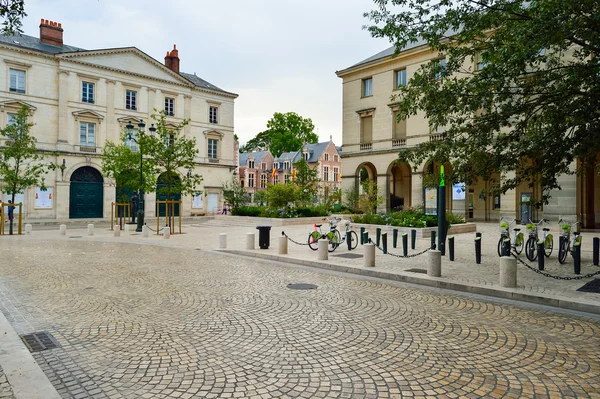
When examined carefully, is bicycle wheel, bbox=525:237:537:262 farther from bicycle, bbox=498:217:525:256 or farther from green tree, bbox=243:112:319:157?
green tree, bbox=243:112:319:157

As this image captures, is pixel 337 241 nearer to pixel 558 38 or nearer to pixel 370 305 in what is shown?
pixel 370 305

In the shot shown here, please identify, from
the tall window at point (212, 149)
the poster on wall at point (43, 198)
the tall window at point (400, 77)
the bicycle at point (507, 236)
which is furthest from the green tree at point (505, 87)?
the tall window at point (212, 149)

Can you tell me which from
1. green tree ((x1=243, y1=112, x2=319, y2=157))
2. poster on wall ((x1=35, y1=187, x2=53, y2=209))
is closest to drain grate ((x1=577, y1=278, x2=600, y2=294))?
poster on wall ((x1=35, y1=187, x2=53, y2=209))

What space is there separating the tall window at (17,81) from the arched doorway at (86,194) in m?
7.79

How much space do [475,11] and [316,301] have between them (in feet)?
24.8

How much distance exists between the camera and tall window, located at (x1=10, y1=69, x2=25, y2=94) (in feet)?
107

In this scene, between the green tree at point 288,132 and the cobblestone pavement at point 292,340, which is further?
the green tree at point 288,132

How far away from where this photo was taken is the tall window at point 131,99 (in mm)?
38875

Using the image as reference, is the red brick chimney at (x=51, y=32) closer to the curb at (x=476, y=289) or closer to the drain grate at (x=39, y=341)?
the curb at (x=476, y=289)

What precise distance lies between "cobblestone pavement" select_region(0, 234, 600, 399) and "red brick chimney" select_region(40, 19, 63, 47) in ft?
117

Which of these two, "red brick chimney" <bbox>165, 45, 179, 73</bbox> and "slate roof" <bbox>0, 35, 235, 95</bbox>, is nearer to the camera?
"slate roof" <bbox>0, 35, 235, 95</bbox>

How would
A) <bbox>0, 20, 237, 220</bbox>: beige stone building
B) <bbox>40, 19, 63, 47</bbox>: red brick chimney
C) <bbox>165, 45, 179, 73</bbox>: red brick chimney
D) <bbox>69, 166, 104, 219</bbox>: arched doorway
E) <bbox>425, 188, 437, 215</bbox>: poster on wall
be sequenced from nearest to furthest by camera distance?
<bbox>425, 188, 437, 215</bbox>: poster on wall < <bbox>0, 20, 237, 220</bbox>: beige stone building < <bbox>69, 166, 104, 219</bbox>: arched doorway < <bbox>40, 19, 63, 47</bbox>: red brick chimney < <bbox>165, 45, 179, 73</bbox>: red brick chimney

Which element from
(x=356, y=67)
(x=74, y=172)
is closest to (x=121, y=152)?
(x=74, y=172)

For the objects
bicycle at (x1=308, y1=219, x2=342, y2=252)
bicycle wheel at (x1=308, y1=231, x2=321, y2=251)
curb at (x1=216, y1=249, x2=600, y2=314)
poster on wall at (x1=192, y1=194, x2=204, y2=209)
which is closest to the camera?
curb at (x1=216, y1=249, x2=600, y2=314)
